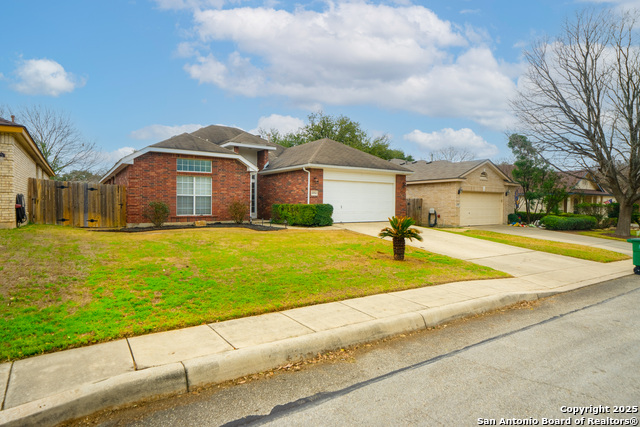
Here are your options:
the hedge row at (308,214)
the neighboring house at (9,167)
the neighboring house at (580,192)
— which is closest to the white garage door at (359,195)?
the hedge row at (308,214)

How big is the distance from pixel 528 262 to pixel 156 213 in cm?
1405

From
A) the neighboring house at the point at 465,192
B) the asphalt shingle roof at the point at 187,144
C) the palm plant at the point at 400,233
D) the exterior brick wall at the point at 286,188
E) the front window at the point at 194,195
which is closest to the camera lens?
the palm plant at the point at 400,233

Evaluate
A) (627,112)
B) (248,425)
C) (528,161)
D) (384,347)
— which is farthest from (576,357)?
(528,161)

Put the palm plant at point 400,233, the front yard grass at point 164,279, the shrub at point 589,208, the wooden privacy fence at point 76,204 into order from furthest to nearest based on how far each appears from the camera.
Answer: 1. the shrub at point 589,208
2. the wooden privacy fence at point 76,204
3. the palm plant at point 400,233
4. the front yard grass at point 164,279

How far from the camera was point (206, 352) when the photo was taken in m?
4.19

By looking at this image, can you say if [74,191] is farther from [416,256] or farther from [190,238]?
[416,256]

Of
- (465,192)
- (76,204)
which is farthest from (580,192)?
(76,204)

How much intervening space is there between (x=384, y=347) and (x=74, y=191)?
1441cm

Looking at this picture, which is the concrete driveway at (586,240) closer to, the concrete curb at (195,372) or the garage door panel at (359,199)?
the garage door panel at (359,199)

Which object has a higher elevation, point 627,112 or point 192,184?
point 627,112

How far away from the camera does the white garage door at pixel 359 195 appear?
1945 cm

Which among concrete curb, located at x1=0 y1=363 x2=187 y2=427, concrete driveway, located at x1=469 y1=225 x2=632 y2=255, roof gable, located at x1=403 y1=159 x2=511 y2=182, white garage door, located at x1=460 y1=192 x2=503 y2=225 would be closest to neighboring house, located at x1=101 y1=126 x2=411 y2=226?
roof gable, located at x1=403 y1=159 x2=511 y2=182

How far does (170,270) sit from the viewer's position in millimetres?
7383

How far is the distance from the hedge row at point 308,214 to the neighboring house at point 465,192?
902cm
